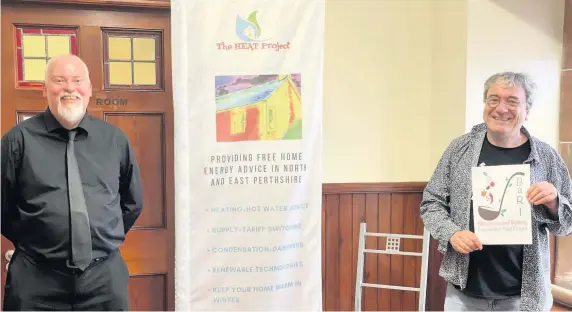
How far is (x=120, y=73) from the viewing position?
235 centimetres

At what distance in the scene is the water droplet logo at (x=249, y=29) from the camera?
2.12 m

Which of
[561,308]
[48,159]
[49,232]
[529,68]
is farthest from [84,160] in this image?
[561,308]

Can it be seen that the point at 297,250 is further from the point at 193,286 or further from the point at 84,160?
the point at 84,160

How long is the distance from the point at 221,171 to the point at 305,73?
0.59m

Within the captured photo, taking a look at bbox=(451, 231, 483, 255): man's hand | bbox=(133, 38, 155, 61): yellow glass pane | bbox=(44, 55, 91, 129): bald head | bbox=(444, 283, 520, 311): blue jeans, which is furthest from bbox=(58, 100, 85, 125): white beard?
bbox=(444, 283, 520, 311): blue jeans

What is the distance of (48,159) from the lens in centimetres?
169

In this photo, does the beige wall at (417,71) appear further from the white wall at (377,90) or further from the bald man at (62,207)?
the bald man at (62,207)

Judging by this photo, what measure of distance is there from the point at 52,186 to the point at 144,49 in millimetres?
958

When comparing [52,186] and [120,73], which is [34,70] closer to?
[120,73]

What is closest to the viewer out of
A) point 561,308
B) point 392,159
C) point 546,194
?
point 546,194

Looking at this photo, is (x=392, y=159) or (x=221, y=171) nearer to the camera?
(x=221, y=171)

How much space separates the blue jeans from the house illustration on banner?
92 centimetres

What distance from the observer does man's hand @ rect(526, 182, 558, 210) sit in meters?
1.61

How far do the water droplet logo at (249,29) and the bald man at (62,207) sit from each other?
0.69 metres
